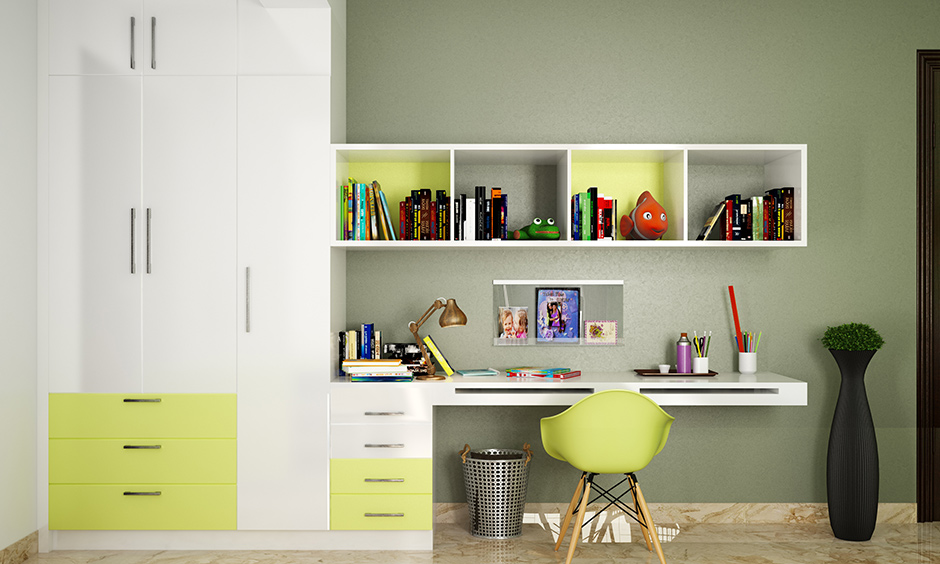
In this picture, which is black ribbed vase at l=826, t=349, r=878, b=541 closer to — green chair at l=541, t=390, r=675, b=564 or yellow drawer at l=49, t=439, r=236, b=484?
green chair at l=541, t=390, r=675, b=564

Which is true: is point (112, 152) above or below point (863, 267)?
above

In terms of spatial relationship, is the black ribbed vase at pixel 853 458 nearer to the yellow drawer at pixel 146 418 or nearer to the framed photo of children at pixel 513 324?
the framed photo of children at pixel 513 324

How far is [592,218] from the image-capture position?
10.7 feet

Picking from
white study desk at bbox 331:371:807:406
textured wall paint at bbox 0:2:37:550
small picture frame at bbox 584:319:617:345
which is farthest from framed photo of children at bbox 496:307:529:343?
textured wall paint at bbox 0:2:37:550

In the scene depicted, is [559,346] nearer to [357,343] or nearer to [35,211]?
[357,343]

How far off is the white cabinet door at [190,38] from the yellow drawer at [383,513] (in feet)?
6.93

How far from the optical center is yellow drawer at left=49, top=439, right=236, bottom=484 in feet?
10.2

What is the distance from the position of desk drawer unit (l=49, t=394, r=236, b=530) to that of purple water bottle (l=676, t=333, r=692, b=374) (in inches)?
87.1

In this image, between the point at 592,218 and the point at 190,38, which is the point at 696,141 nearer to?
the point at 592,218

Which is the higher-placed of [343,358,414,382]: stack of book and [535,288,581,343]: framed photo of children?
[535,288,581,343]: framed photo of children

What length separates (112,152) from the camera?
3125 mm

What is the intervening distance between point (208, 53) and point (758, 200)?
2739 mm

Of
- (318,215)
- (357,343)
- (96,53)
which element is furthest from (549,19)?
(96,53)

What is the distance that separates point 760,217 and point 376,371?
2017 millimetres
